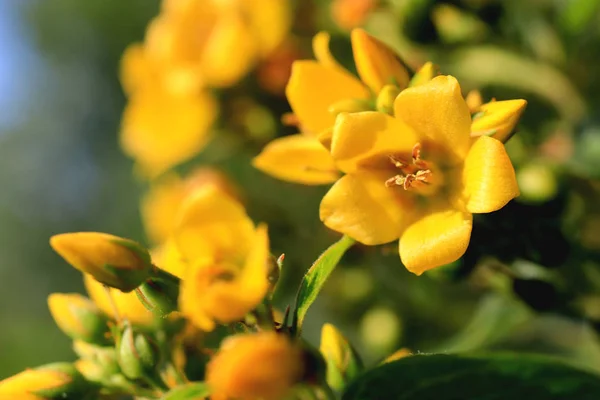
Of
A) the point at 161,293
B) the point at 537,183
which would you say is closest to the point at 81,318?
the point at 161,293

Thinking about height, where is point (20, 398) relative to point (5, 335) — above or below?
above

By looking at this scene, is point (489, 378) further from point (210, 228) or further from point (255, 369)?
point (210, 228)


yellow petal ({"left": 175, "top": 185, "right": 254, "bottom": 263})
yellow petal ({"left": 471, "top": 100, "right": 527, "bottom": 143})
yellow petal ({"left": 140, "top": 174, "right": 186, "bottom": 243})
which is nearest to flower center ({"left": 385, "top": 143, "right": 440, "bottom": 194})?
yellow petal ({"left": 471, "top": 100, "right": 527, "bottom": 143})

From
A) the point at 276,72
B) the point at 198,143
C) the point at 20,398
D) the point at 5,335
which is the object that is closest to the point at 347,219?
the point at 20,398

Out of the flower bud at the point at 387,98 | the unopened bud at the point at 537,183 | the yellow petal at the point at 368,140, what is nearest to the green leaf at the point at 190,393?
the yellow petal at the point at 368,140

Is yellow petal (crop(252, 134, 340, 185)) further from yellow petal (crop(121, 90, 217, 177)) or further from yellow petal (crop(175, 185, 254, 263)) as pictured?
yellow petal (crop(121, 90, 217, 177))

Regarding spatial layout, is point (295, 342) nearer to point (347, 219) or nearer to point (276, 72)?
point (347, 219)

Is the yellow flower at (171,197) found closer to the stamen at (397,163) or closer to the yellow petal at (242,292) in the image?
the stamen at (397,163)
